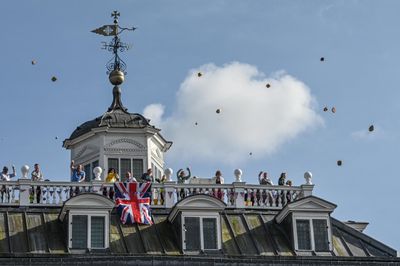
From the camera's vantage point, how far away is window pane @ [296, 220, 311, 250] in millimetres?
59938

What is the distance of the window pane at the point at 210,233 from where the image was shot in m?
58.8

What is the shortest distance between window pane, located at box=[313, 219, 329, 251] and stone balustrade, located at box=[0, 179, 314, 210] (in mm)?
2503

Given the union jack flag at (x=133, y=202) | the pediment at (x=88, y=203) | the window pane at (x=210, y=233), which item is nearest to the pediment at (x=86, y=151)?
the union jack flag at (x=133, y=202)

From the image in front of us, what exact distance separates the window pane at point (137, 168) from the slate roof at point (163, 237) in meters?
7.27

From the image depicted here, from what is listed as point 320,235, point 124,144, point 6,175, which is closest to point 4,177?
point 6,175

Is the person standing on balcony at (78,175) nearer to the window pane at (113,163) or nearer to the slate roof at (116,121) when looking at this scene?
the window pane at (113,163)

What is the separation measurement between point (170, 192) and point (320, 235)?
23.4 ft

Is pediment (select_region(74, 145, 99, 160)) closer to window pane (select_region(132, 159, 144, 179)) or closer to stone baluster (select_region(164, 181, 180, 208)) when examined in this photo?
window pane (select_region(132, 159, 144, 179))

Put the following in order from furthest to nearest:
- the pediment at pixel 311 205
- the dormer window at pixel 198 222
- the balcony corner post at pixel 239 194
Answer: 1. the balcony corner post at pixel 239 194
2. the pediment at pixel 311 205
3. the dormer window at pixel 198 222

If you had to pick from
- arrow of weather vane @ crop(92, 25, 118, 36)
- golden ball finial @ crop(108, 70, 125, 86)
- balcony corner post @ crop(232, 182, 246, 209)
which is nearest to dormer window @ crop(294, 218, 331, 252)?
balcony corner post @ crop(232, 182, 246, 209)

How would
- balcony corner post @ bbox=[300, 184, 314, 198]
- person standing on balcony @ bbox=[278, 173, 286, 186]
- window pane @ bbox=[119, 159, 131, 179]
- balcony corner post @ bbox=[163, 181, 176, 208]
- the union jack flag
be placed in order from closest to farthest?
the union jack flag → balcony corner post @ bbox=[163, 181, 176, 208] → balcony corner post @ bbox=[300, 184, 314, 198] → person standing on balcony @ bbox=[278, 173, 286, 186] → window pane @ bbox=[119, 159, 131, 179]

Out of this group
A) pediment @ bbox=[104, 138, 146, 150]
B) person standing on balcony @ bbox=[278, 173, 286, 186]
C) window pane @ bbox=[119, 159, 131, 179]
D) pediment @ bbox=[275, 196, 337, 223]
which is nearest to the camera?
pediment @ bbox=[275, 196, 337, 223]

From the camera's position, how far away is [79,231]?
58.0 meters

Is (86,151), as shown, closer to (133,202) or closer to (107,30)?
(107,30)
